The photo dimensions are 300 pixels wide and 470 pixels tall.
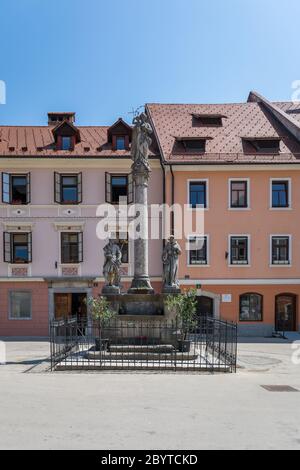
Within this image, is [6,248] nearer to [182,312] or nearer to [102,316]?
[102,316]

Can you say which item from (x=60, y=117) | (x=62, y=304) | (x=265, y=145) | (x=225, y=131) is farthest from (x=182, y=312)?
(x=60, y=117)

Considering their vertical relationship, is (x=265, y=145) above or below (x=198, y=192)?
above

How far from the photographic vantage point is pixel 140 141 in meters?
17.7

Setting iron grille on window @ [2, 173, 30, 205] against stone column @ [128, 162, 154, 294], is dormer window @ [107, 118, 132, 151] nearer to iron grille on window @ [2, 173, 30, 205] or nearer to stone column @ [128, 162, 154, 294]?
iron grille on window @ [2, 173, 30, 205]

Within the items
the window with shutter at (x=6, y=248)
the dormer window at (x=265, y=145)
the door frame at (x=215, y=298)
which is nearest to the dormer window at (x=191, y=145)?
the dormer window at (x=265, y=145)

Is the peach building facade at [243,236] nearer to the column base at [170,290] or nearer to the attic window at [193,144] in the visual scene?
the attic window at [193,144]

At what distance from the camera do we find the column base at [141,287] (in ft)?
55.1

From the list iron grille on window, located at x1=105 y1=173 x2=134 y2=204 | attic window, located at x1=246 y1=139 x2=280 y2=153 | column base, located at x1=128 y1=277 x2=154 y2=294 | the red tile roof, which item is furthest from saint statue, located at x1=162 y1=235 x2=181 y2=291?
attic window, located at x1=246 y1=139 x2=280 y2=153

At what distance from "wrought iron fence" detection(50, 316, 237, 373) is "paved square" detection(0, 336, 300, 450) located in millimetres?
782

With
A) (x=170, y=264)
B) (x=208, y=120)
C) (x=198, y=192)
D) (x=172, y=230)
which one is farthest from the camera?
(x=208, y=120)

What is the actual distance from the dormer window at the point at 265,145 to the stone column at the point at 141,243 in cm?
1093

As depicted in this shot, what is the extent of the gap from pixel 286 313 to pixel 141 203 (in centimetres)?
1221
